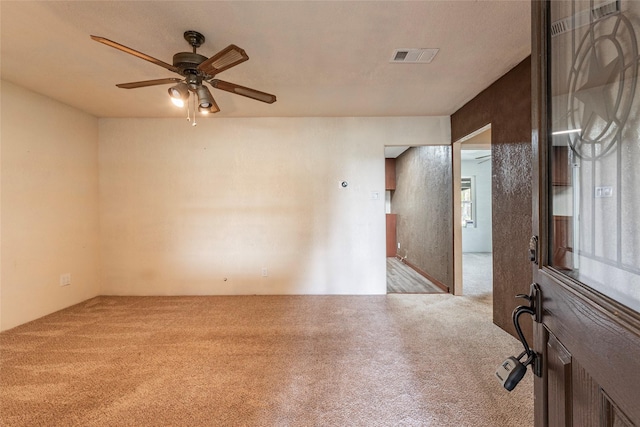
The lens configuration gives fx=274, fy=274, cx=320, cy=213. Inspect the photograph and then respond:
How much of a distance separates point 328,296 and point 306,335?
1.11 meters

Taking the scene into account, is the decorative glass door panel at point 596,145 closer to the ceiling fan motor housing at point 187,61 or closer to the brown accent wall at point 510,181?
the brown accent wall at point 510,181

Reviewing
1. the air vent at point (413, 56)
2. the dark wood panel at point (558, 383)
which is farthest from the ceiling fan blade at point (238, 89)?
the dark wood panel at point (558, 383)

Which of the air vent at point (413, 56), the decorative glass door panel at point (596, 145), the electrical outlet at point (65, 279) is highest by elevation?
the air vent at point (413, 56)

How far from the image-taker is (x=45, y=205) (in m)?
2.98

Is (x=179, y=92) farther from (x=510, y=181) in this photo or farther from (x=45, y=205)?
(x=510, y=181)

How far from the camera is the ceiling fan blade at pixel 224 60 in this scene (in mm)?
1536

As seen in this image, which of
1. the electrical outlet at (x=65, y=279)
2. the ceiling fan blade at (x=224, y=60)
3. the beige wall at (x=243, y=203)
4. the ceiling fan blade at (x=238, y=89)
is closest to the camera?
the ceiling fan blade at (x=224, y=60)

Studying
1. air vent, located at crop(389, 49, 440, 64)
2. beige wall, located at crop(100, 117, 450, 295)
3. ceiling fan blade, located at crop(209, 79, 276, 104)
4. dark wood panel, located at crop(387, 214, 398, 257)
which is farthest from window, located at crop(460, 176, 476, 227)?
ceiling fan blade, located at crop(209, 79, 276, 104)

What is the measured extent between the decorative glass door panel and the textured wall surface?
3005mm

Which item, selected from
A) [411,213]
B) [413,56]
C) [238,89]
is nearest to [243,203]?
[238,89]

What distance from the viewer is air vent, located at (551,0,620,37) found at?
597 mm

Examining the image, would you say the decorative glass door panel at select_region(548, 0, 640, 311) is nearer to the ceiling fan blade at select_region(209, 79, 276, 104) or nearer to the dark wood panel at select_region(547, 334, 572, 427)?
the dark wood panel at select_region(547, 334, 572, 427)

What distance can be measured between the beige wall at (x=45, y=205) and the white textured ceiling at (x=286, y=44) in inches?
12.8

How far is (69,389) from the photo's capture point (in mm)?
1761
